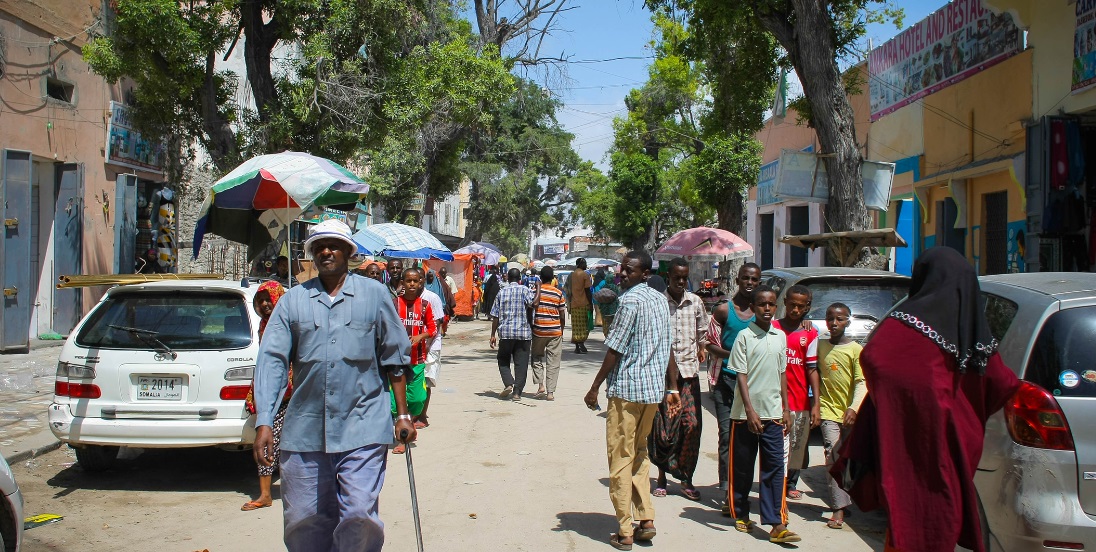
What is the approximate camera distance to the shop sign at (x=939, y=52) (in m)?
13.8

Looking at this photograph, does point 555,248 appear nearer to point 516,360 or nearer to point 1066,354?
point 516,360

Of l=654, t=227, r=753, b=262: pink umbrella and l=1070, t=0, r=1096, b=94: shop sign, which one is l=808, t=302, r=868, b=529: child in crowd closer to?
l=1070, t=0, r=1096, b=94: shop sign

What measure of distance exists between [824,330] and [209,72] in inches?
383

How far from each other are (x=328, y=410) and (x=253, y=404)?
9.28ft

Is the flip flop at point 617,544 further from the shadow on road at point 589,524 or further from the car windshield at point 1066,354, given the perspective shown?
the car windshield at point 1066,354

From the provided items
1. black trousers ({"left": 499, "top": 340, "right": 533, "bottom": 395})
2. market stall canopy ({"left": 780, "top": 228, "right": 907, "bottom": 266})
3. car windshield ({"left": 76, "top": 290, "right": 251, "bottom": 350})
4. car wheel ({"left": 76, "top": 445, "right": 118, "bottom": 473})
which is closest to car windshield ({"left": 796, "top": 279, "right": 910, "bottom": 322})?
market stall canopy ({"left": 780, "top": 228, "right": 907, "bottom": 266})

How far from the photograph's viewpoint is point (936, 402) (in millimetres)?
3486

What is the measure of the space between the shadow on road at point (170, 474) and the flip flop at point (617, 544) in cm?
278

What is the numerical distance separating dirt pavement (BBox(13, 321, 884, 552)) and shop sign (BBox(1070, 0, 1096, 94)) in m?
6.47

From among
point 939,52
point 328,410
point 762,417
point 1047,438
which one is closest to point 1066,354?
point 1047,438

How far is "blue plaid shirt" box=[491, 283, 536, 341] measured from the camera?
11.7 meters

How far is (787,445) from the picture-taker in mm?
6023

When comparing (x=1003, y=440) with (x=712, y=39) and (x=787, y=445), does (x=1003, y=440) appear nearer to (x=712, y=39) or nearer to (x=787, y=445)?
(x=787, y=445)

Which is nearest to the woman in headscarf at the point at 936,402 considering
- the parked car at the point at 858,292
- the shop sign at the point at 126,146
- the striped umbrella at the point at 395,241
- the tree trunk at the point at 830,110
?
the parked car at the point at 858,292
